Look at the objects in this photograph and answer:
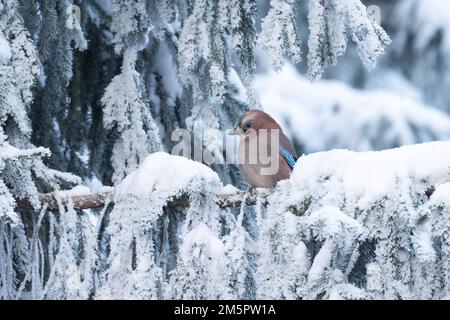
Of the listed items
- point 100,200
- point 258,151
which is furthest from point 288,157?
point 100,200

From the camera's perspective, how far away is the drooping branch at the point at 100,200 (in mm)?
2959

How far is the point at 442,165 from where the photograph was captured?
101 inches

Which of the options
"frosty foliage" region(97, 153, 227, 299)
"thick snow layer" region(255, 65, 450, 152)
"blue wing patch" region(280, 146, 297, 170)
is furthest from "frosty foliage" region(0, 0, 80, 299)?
"thick snow layer" region(255, 65, 450, 152)

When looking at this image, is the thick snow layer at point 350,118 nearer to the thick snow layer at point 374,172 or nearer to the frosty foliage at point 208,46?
the frosty foliage at point 208,46

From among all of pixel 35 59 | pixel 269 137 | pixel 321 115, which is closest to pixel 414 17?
pixel 321 115

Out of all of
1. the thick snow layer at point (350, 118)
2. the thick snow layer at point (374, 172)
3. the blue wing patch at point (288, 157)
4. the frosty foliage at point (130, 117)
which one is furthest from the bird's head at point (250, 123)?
the thick snow layer at point (350, 118)

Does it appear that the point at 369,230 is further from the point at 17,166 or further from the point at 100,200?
the point at 17,166

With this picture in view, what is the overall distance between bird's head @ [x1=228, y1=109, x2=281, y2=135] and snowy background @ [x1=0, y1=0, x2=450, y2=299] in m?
0.07

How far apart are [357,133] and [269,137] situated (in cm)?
253

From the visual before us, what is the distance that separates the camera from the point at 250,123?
4.00 metres

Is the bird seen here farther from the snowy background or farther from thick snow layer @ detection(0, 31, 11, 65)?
thick snow layer @ detection(0, 31, 11, 65)

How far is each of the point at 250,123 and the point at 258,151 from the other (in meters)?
0.13

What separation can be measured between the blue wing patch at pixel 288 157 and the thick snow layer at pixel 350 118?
223cm

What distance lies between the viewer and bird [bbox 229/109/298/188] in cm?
389
